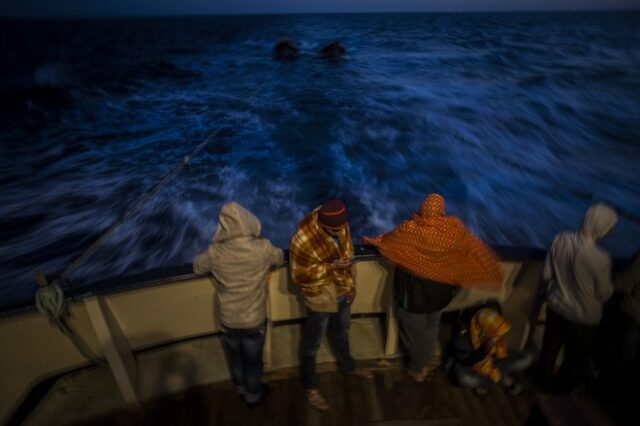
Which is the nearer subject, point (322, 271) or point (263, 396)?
point (322, 271)

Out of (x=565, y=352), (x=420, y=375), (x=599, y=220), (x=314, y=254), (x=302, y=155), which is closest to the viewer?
(x=599, y=220)

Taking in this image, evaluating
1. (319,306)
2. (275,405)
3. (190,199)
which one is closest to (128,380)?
(275,405)

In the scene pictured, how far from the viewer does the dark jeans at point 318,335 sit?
2.27 meters

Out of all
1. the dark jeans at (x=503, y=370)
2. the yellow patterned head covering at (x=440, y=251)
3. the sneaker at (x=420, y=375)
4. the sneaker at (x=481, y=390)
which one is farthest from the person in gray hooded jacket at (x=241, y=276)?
the sneaker at (x=481, y=390)

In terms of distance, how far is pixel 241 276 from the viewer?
2.03 metres

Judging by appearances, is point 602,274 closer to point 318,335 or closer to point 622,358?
point 622,358

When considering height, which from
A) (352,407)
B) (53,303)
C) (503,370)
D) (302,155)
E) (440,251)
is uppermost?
(440,251)

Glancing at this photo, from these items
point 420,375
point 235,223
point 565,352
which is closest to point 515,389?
point 565,352

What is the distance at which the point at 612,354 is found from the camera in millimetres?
2355

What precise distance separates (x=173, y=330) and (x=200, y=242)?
4.18 m

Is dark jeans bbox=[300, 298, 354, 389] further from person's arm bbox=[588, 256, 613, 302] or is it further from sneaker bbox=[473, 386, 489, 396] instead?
person's arm bbox=[588, 256, 613, 302]

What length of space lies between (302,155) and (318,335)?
8824 mm

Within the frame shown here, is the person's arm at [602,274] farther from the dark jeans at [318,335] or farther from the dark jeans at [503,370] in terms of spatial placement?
the dark jeans at [318,335]

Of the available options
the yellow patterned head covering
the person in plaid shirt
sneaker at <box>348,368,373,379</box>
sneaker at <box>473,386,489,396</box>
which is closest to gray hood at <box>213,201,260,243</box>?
the person in plaid shirt
